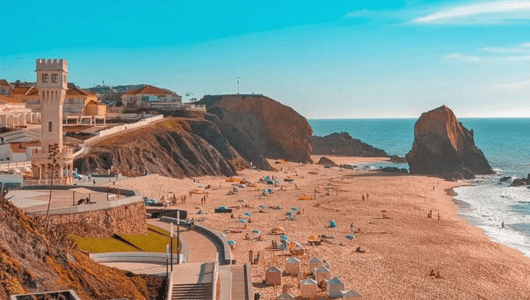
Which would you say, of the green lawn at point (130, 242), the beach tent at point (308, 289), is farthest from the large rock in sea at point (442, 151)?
the beach tent at point (308, 289)

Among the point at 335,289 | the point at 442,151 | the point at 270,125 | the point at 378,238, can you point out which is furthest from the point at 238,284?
the point at 270,125

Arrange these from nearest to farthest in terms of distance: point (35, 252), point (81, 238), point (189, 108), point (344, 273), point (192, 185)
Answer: point (35, 252), point (81, 238), point (344, 273), point (192, 185), point (189, 108)

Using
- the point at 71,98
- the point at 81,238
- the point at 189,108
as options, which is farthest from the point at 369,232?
the point at 189,108

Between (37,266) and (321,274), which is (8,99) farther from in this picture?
(37,266)

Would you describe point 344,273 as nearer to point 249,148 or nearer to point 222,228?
point 222,228

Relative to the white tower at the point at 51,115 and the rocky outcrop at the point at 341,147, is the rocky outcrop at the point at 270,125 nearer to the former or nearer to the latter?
the rocky outcrop at the point at 341,147

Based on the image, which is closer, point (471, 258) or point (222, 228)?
point (471, 258)

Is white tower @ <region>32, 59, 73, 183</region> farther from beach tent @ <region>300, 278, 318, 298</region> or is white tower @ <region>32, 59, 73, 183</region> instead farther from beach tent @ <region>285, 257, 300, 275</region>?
beach tent @ <region>300, 278, 318, 298</region>

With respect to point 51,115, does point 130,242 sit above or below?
below
